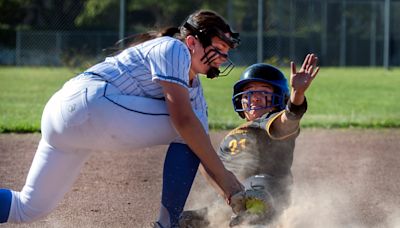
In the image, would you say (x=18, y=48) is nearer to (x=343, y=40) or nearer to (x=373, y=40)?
(x=343, y=40)

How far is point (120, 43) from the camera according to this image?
13.6 feet

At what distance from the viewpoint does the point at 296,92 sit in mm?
3686

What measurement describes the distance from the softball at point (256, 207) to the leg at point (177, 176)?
1.25ft

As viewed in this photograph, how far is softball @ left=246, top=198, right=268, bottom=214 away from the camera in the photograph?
12.6ft

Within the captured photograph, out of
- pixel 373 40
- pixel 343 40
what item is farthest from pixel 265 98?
pixel 373 40

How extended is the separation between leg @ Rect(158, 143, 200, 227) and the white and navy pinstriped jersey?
27cm

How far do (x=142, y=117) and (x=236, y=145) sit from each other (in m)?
1.07

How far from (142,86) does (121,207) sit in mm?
1854

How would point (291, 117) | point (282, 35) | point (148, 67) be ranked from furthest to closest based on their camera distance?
point (282, 35) < point (291, 117) < point (148, 67)

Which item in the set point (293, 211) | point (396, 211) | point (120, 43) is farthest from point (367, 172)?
point (120, 43)

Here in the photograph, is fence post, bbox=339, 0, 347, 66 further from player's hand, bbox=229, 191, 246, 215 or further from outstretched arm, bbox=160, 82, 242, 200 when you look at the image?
outstretched arm, bbox=160, 82, 242, 200

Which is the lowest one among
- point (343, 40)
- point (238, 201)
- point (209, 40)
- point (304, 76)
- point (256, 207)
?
point (343, 40)

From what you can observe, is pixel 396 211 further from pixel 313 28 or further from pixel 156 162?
pixel 313 28

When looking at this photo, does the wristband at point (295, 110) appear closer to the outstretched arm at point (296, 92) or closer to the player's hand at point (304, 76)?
the outstretched arm at point (296, 92)
